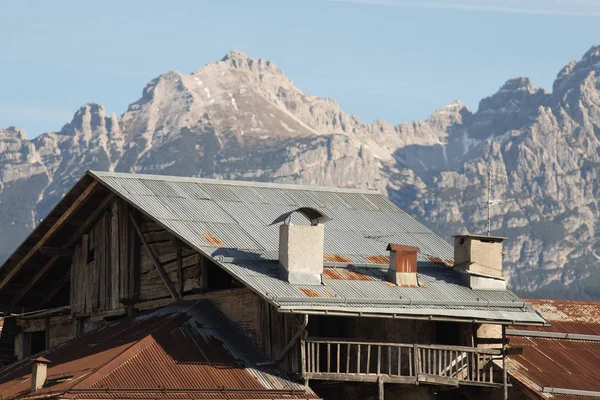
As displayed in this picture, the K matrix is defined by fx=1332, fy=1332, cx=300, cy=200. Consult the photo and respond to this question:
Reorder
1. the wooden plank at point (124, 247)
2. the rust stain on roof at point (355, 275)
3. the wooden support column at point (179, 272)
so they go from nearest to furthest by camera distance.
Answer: the rust stain on roof at point (355, 275)
the wooden support column at point (179, 272)
the wooden plank at point (124, 247)

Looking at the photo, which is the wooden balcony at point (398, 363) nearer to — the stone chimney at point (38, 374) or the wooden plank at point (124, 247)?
the stone chimney at point (38, 374)

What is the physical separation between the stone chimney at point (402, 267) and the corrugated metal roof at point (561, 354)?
14.4 ft

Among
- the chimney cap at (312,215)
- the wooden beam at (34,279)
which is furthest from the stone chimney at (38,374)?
the wooden beam at (34,279)

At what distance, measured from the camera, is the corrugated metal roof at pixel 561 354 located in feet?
128

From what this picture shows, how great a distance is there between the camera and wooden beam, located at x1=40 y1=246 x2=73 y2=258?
4403cm

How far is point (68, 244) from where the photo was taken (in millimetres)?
44281

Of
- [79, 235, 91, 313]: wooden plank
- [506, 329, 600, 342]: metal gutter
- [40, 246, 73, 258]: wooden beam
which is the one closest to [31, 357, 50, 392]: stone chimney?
[79, 235, 91, 313]: wooden plank

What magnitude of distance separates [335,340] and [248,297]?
2.94 meters

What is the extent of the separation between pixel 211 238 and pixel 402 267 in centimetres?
534

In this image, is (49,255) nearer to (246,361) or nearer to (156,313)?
(156,313)

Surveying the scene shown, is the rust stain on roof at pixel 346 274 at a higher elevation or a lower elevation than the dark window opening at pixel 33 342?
higher

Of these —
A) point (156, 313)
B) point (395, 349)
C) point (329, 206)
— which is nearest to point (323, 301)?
point (395, 349)

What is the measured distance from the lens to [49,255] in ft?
146

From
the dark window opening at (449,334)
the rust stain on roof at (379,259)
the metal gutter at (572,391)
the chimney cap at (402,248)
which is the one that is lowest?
the metal gutter at (572,391)
